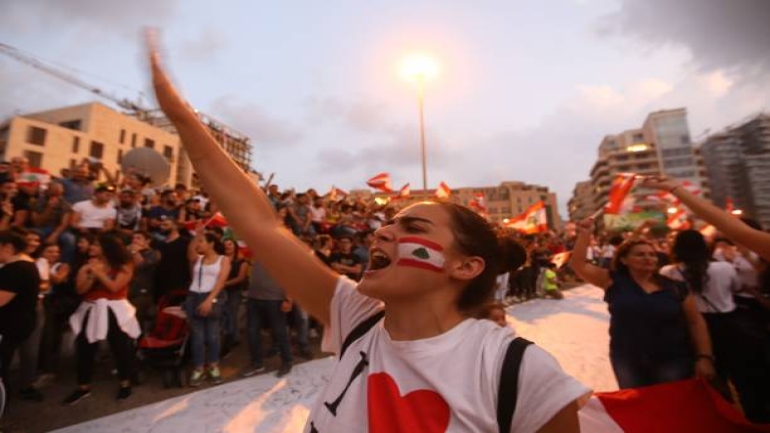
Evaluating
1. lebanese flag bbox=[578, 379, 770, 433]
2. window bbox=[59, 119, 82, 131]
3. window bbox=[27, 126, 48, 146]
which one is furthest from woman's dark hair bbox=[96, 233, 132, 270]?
window bbox=[59, 119, 82, 131]

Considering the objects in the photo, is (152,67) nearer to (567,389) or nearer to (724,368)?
(567,389)

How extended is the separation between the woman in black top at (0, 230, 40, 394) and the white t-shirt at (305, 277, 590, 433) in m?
4.36

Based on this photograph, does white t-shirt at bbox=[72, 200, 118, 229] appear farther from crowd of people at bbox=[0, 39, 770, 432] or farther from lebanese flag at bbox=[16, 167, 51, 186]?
lebanese flag at bbox=[16, 167, 51, 186]

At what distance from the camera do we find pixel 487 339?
4.32 ft

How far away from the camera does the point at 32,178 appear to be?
7.55 m

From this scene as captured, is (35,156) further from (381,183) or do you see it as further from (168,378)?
(168,378)

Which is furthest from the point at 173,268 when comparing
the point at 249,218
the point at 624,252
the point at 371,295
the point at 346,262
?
the point at 624,252

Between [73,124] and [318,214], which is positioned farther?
[73,124]

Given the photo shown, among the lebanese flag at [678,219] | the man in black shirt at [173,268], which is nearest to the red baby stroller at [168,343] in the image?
the man in black shirt at [173,268]

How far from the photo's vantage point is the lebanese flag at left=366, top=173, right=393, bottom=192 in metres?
14.8

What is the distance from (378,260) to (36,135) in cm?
5648

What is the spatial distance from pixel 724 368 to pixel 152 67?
15.6 feet

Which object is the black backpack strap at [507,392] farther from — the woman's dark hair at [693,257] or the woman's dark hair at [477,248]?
the woman's dark hair at [693,257]

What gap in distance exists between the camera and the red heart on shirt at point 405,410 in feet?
3.85
